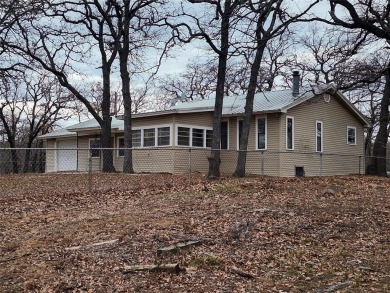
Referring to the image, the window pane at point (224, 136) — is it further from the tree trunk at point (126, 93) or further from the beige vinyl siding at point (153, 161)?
the tree trunk at point (126, 93)

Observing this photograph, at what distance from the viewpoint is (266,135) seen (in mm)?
21375

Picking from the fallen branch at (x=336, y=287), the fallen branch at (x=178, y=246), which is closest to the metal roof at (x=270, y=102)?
the fallen branch at (x=178, y=246)

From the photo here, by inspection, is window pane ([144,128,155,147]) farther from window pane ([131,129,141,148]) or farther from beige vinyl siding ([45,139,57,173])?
beige vinyl siding ([45,139,57,173])

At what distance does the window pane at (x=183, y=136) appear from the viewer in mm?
21594

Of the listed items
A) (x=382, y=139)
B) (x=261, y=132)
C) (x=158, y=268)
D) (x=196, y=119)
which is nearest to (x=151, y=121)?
(x=196, y=119)

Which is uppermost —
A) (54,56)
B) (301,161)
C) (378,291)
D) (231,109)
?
(54,56)

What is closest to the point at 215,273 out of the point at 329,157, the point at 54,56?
the point at 329,157

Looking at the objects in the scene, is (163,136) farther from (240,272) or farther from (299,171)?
(240,272)

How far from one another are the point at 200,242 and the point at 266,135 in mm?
15300

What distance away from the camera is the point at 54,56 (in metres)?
26.4

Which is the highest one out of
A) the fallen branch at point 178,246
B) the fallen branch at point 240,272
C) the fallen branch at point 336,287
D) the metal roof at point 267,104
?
the metal roof at point 267,104

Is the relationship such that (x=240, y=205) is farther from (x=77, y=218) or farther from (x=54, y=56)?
(x=54, y=56)

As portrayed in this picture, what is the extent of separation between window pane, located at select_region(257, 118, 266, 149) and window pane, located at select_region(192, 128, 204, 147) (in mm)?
2750

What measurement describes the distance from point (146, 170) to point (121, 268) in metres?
17.0
